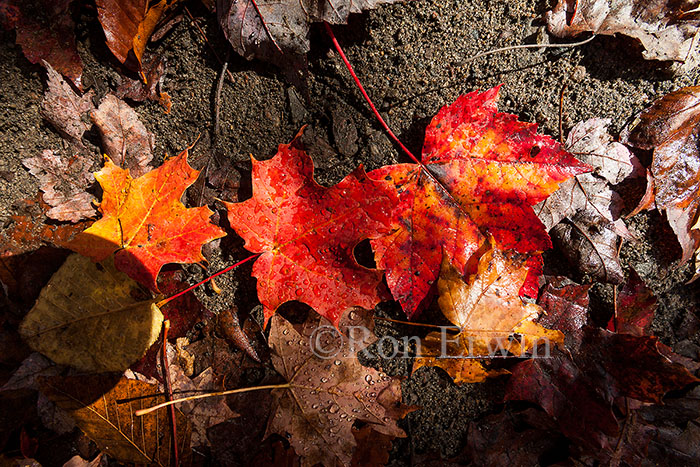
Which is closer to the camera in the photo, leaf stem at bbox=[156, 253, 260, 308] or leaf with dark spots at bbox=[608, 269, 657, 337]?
leaf stem at bbox=[156, 253, 260, 308]

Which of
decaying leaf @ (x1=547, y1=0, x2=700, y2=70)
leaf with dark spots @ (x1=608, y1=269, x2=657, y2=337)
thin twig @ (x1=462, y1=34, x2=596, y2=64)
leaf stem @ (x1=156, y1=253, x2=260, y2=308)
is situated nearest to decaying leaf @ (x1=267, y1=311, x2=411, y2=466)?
leaf stem @ (x1=156, y1=253, x2=260, y2=308)

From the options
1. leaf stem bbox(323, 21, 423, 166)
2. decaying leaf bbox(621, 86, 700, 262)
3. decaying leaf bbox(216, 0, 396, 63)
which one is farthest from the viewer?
decaying leaf bbox(621, 86, 700, 262)

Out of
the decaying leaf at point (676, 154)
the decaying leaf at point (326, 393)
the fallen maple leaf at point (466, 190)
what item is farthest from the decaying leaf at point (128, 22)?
the decaying leaf at point (676, 154)

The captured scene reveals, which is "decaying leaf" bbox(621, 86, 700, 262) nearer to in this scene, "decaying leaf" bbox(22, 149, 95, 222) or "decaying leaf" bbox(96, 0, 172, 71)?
"decaying leaf" bbox(96, 0, 172, 71)

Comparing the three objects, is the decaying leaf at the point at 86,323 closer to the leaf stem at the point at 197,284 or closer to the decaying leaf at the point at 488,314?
the leaf stem at the point at 197,284

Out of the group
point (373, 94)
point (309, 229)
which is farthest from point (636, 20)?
point (309, 229)

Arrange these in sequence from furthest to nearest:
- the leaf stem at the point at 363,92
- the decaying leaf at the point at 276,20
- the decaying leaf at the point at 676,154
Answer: the decaying leaf at the point at 676,154, the leaf stem at the point at 363,92, the decaying leaf at the point at 276,20

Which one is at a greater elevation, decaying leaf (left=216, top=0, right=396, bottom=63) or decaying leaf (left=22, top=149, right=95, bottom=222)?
decaying leaf (left=216, top=0, right=396, bottom=63)

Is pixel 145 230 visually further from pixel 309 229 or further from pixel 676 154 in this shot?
pixel 676 154
